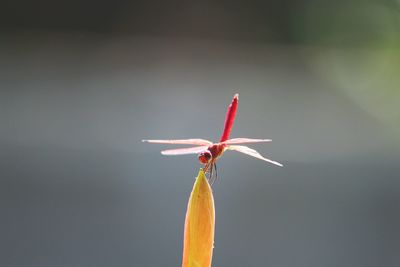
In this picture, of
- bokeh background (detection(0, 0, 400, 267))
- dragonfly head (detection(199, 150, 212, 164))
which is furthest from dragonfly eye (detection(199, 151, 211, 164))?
bokeh background (detection(0, 0, 400, 267))

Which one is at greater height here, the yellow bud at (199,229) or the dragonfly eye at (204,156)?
the dragonfly eye at (204,156)

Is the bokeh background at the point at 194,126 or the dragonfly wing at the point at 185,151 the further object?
the bokeh background at the point at 194,126

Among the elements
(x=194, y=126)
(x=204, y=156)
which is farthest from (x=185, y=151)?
(x=194, y=126)

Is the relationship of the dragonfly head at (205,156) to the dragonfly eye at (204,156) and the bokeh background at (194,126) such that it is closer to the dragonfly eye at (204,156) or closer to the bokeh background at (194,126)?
the dragonfly eye at (204,156)

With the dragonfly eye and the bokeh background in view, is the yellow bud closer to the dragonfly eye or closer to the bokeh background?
the dragonfly eye

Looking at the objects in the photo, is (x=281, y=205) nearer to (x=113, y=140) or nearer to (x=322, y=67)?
(x=113, y=140)

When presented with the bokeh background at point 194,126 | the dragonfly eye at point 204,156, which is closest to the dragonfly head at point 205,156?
A: the dragonfly eye at point 204,156

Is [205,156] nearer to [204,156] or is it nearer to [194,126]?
[204,156]

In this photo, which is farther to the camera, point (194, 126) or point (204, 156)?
point (194, 126)

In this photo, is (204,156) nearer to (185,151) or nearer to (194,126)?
(185,151)

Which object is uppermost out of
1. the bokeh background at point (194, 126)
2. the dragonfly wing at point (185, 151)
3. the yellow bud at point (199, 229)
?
the bokeh background at point (194, 126)

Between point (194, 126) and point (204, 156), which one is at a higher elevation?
point (194, 126)
